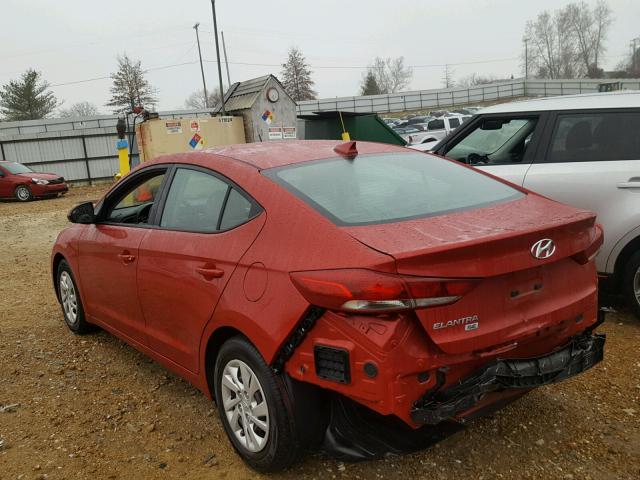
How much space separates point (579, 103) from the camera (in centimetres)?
480

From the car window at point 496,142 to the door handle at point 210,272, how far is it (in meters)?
3.14

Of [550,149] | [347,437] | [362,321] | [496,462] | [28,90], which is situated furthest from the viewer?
[28,90]

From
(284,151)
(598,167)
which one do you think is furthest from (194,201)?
(598,167)

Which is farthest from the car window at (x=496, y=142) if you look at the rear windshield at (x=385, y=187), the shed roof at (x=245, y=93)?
the shed roof at (x=245, y=93)

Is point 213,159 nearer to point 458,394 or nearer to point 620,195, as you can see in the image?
point 458,394

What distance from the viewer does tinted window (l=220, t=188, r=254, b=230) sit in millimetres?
2824

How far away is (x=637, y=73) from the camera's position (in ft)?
240

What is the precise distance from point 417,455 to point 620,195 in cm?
268

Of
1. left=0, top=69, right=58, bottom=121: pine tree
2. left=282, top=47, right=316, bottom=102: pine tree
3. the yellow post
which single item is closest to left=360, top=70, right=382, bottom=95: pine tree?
left=282, top=47, right=316, bottom=102: pine tree

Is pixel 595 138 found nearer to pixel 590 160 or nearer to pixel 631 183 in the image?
pixel 590 160

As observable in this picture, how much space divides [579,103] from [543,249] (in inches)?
116

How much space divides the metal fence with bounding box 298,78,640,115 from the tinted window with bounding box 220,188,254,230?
43932 mm

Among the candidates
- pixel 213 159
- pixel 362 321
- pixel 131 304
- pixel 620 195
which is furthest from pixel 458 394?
pixel 620 195

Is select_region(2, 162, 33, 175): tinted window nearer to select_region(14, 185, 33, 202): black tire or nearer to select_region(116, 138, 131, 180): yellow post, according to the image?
select_region(14, 185, 33, 202): black tire
